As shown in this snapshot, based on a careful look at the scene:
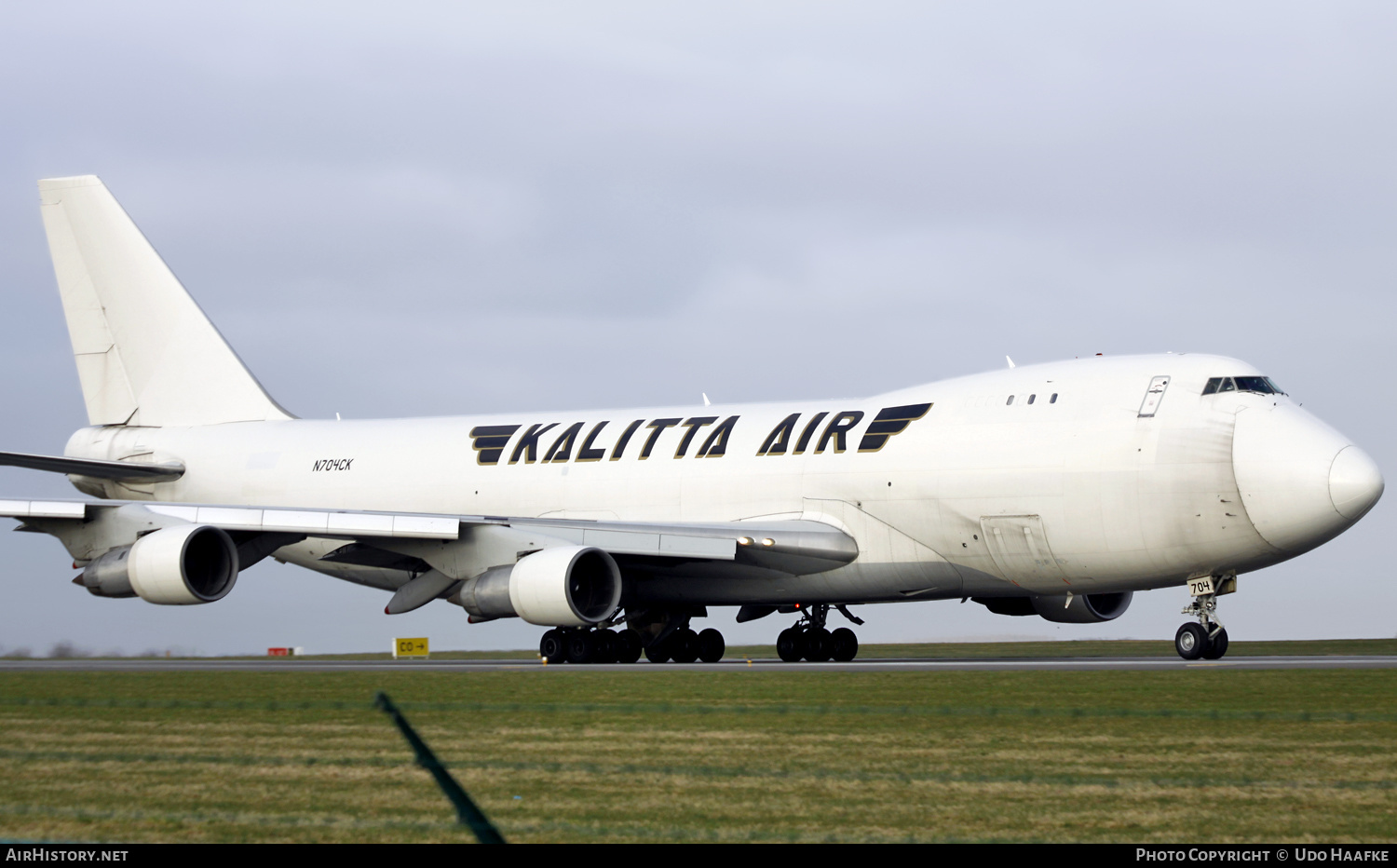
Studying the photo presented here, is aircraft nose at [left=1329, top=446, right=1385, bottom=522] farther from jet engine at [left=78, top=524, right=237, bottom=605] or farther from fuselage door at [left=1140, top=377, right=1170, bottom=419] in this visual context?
jet engine at [left=78, top=524, right=237, bottom=605]

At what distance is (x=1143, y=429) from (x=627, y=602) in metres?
10.1

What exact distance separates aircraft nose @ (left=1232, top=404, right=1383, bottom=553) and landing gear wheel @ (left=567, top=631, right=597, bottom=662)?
11.2m

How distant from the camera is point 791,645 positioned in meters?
27.7

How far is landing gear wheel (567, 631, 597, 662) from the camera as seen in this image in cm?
2622

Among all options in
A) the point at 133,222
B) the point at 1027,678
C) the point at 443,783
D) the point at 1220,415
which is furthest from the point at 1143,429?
the point at 133,222

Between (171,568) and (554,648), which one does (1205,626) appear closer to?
(554,648)

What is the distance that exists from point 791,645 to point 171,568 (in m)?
11.0

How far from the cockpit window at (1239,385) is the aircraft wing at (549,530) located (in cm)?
631

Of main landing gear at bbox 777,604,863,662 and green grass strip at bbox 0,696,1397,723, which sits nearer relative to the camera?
green grass strip at bbox 0,696,1397,723

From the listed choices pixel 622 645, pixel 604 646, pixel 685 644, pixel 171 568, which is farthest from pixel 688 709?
pixel 685 644

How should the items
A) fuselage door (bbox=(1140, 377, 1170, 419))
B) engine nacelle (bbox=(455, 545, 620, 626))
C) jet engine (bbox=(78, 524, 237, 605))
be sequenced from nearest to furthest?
fuselage door (bbox=(1140, 377, 1170, 419))
engine nacelle (bbox=(455, 545, 620, 626))
jet engine (bbox=(78, 524, 237, 605))

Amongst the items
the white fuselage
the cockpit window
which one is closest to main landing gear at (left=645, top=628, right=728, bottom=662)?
the white fuselage

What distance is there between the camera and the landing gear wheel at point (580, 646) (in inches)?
1032
